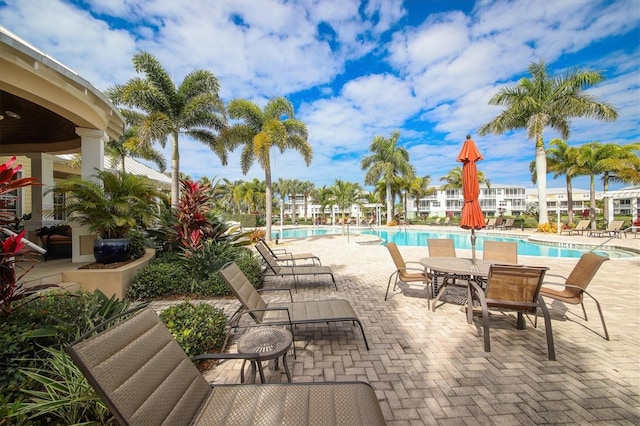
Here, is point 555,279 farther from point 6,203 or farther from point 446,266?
point 6,203

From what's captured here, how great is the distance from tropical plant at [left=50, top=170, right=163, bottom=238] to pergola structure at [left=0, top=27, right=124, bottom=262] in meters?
0.58

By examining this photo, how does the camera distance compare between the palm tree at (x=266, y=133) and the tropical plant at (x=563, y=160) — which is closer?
the palm tree at (x=266, y=133)

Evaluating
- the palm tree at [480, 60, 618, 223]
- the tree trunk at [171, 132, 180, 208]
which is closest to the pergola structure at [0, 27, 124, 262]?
the tree trunk at [171, 132, 180, 208]

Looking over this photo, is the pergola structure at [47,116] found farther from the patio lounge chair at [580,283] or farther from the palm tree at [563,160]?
the palm tree at [563,160]

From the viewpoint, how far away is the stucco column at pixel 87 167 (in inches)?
221

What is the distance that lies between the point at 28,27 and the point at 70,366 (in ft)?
25.3

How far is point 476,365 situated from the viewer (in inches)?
115

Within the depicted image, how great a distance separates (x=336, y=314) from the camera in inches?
136

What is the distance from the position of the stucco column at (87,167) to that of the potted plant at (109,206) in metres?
0.31

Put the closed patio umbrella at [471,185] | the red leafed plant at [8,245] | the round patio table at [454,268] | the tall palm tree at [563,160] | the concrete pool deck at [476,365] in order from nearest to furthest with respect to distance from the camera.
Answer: the red leafed plant at [8,245]
the concrete pool deck at [476,365]
the round patio table at [454,268]
the closed patio umbrella at [471,185]
the tall palm tree at [563,160]

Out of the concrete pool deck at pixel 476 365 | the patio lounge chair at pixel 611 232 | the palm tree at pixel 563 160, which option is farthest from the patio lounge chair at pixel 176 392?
the palm tree at pixel 563 160

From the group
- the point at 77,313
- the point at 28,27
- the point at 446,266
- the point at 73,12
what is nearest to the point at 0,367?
the point at 77,313

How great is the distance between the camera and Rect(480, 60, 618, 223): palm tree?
16844 mm

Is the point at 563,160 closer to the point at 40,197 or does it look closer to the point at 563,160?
the point at 563,160
